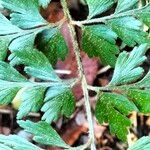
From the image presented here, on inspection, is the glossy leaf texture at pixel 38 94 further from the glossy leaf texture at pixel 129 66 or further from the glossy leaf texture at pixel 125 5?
the glossy leaf texture at pixel 125 5

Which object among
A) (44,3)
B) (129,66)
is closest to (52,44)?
(44,3)

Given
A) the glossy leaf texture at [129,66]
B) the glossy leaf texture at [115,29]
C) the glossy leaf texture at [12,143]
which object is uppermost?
the glossy leaf texture at [115,29]

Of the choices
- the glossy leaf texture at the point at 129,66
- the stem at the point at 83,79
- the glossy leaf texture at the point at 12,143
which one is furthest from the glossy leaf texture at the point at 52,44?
the glossy leaf texture at the point at 12,143

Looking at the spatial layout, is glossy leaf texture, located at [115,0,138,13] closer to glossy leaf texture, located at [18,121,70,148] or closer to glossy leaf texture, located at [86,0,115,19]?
glossy leaf texture, located at [86,0,115,19]

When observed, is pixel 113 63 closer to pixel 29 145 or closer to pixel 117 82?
pixel 117 82

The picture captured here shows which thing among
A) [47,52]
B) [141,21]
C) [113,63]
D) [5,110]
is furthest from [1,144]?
[5,110]

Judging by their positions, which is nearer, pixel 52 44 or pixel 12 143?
pixel 12 143

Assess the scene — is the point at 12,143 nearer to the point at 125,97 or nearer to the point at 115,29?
the point at 125,97

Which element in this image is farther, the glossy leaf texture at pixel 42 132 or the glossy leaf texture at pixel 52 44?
the glossy leaf texture at pixel 52 44
